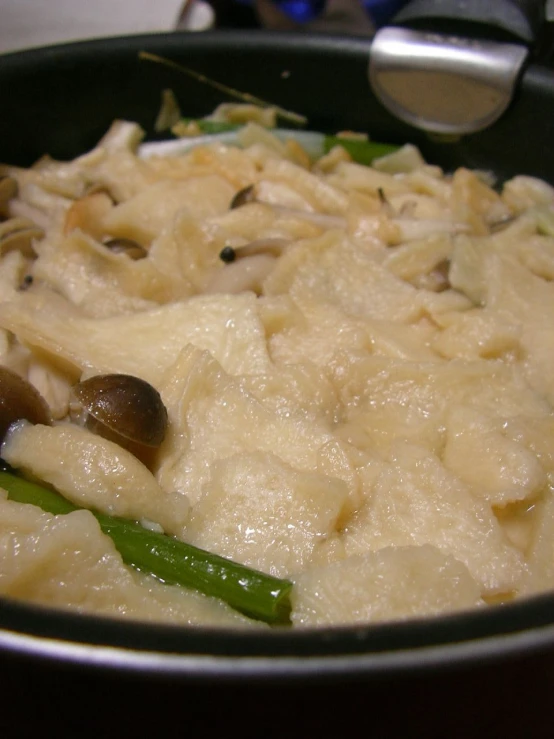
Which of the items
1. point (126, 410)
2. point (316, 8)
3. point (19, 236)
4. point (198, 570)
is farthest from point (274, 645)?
point (316, 8)

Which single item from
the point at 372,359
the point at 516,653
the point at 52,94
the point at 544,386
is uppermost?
the point at 52,94

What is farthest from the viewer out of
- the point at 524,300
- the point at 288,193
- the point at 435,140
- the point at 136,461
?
the point at 435,140

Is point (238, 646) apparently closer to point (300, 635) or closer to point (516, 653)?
point (300, 635)

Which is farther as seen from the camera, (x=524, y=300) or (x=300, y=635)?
(x=524, y=300)

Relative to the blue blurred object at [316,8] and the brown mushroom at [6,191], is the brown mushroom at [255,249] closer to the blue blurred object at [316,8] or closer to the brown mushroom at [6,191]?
the brown mushroom at [6,191]

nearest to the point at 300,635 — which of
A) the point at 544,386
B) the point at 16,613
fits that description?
the point at 16,613

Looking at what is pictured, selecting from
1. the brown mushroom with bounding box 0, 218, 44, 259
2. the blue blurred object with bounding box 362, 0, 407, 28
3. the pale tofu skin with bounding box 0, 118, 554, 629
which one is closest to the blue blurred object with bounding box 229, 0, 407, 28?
the blue blurred object with bounding box 362, 0, 407, 28

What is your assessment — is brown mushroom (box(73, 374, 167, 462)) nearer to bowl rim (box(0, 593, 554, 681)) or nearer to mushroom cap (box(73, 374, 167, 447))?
mushroom cap (box(73, 374, 167, 447))
